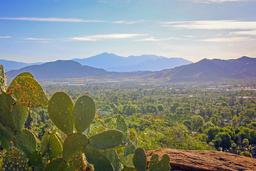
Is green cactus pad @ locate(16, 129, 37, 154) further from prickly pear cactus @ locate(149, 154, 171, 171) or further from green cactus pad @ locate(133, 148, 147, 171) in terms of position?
prickly pear cactus @ locate(149, 154, 171, 171)

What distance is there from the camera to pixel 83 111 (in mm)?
2777

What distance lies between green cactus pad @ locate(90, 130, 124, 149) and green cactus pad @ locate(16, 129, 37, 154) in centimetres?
40

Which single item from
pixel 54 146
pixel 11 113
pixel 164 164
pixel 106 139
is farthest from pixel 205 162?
pixel 11 113

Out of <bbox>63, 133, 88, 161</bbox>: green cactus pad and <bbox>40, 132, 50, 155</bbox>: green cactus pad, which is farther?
<bbox>40, 132, 50, 155</bbox>: green cactus pad

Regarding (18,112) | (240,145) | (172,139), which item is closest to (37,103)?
(18,112)

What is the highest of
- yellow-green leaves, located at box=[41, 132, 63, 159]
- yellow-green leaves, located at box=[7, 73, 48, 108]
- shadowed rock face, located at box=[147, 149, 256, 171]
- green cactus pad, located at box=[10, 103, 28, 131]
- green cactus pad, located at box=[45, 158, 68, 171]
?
yellow-green leaves, located at box=[7, 73, 48, 108]

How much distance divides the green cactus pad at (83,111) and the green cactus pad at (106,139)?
152 mm

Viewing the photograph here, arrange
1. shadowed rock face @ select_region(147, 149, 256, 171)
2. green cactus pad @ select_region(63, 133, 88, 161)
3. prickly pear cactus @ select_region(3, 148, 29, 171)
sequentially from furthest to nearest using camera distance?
shadowed rock face @ select_region(147, 149, 256, 171) → prickly pear cactus @ select_region(3, 148, 29, 171) → green cactus pad @ select_region(63, 133, 88, 161)

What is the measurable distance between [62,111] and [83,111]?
0.45ft

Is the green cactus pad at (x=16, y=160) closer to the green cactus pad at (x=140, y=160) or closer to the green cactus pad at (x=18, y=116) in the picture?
the green cactus pad at (x=18, y=116)

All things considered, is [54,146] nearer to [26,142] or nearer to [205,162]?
[26,142]

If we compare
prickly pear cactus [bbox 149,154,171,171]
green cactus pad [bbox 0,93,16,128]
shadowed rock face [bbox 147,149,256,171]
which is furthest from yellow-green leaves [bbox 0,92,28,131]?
shadowed rock face [bbox 147,149,256,171]

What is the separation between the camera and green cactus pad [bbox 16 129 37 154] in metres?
2.77

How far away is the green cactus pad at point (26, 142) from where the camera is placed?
2769mm
